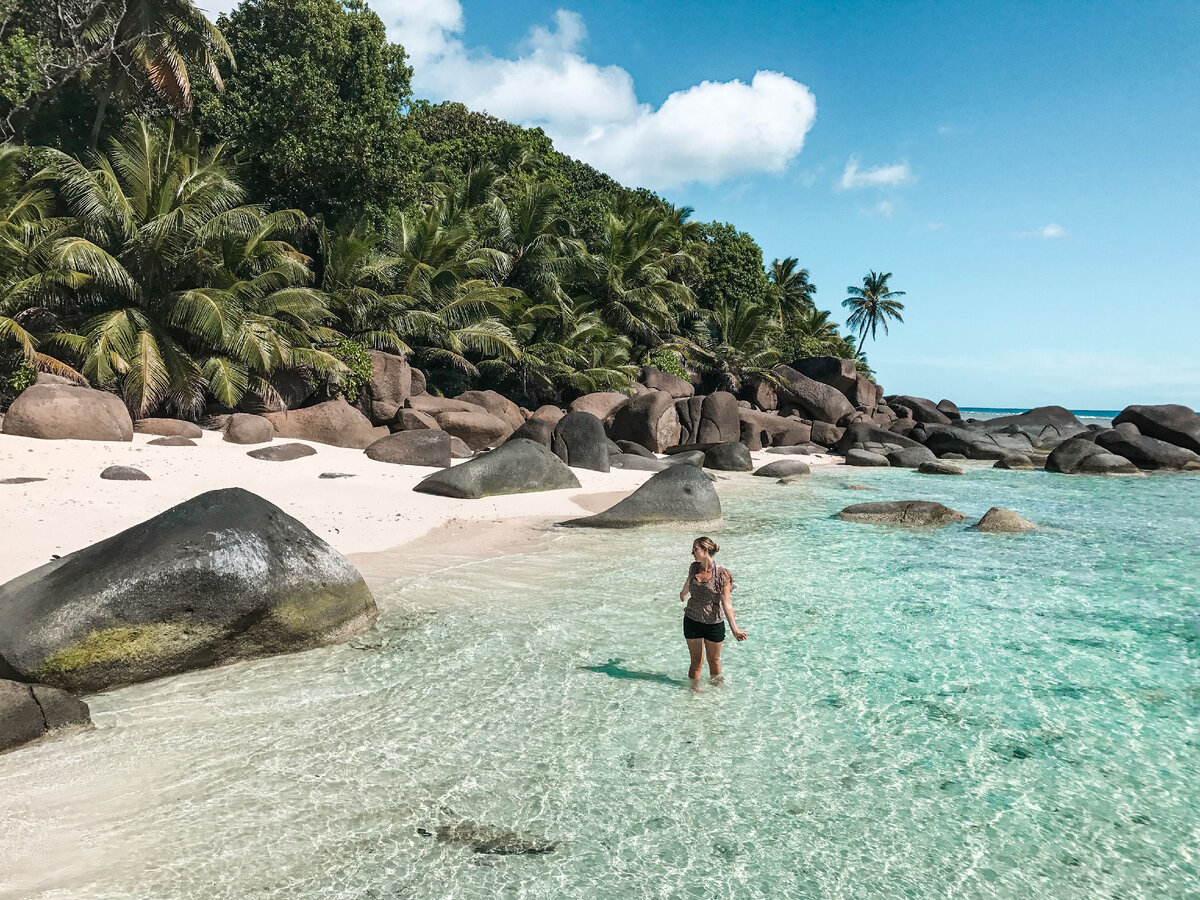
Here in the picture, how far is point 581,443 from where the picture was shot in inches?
707

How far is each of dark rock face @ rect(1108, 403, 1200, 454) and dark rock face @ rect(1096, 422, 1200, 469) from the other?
120 centimetres

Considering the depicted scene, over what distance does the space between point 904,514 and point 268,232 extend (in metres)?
16.5

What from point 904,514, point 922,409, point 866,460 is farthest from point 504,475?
point 922,409

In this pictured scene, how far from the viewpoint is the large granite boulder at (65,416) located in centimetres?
1297

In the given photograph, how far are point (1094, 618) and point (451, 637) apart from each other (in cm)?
614

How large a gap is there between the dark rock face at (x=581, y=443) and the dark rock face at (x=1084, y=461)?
14758 mm

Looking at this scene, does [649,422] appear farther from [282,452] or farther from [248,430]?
[282,452]

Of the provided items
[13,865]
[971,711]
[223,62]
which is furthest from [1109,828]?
[223,62]

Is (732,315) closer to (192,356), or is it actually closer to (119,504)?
(192,356)

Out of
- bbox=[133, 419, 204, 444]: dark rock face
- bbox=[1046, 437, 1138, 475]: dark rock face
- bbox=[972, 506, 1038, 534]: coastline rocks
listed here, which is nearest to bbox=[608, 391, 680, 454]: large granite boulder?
bbox=[1046, 437, 1138, 475]: dark rock face

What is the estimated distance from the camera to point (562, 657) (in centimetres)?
593

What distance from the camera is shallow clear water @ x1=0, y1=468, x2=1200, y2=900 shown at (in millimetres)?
3320

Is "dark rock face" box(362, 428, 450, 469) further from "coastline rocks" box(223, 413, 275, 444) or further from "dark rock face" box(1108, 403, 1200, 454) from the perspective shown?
"dark rock face" box(1108, 403, 1200, 454)

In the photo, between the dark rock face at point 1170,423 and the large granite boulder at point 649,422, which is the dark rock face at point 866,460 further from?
the dark rock face at point 1170,423
